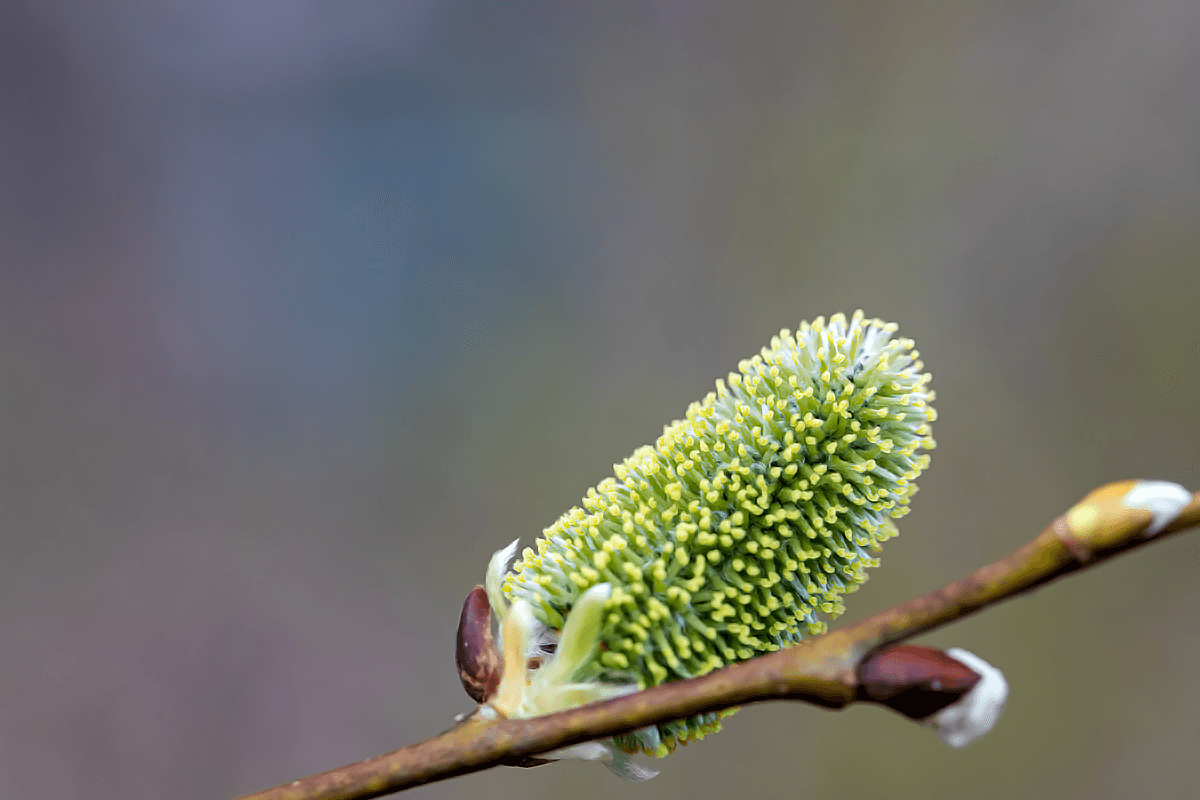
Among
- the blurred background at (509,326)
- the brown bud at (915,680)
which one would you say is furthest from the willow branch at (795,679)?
the blurred background at (509,326)

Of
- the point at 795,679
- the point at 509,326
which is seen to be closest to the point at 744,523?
the point at 795,679

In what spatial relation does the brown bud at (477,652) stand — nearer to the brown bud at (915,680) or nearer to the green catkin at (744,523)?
the green catkin at (744,523)

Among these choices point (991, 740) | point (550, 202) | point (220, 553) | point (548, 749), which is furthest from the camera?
point (550, 202)

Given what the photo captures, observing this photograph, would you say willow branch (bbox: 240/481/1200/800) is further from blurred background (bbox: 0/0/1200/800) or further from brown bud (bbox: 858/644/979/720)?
blurred background (bbox: 0/0/1200/800)

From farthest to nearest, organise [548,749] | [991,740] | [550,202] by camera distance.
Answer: [550,202]
[991,740]
[548,749]

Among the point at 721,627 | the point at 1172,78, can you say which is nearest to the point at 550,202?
the point at 1172,78

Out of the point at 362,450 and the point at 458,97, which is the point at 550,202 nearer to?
the point at 458,97

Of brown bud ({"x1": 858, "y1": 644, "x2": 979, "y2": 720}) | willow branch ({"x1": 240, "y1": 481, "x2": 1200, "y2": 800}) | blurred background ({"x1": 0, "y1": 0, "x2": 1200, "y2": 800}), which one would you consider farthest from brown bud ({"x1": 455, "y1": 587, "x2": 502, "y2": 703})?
blurred background ({"x1": 0, "y1": 0, "x2": 1200, "y2": 800})
